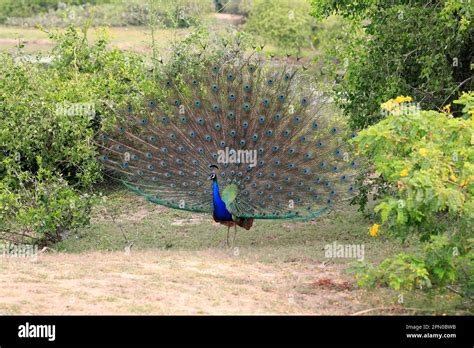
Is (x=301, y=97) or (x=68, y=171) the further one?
(x=68, y=171)

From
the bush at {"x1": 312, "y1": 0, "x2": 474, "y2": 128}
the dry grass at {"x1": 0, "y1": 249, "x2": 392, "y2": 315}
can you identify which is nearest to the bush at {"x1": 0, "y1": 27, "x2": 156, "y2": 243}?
the dry grass at {"x1": 0, "y1": 249, "x2": 392, "y2": 315}

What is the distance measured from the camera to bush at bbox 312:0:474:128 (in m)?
12.9

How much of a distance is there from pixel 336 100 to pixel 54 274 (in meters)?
5.77

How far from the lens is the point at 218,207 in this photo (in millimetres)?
13133

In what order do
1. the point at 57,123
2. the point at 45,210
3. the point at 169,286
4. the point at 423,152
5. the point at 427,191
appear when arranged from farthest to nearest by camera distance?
1. the point at 57,123
2. the point at 45,210
3. the point at 169,286
4. the point at 423,152
5. the point at 427,191

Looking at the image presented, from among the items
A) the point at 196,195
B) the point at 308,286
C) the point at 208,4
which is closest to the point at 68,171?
the point at 196,195

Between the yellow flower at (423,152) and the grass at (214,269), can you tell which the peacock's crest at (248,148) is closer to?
the grass at (214,269)

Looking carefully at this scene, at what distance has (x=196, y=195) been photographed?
13.8m

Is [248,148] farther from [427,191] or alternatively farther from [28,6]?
[28,6]

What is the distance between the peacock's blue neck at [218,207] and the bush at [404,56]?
2517 millimetres

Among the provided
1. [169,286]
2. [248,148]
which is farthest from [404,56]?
[169,286]

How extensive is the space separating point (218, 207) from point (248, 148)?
1.07 m

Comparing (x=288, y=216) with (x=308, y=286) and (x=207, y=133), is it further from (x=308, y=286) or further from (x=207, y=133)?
(x=308, y=286)

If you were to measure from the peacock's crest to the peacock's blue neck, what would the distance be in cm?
9
